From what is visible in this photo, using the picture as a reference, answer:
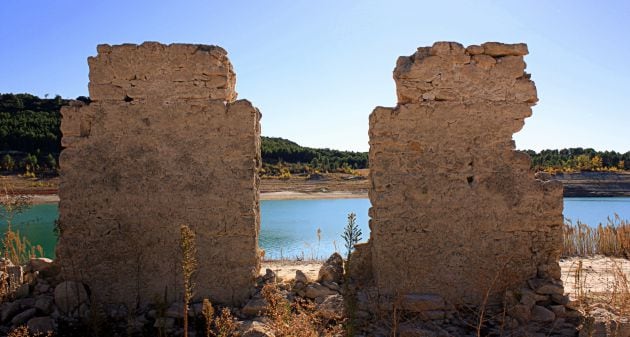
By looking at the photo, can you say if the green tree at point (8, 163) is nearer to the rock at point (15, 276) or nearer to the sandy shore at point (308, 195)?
the sandy shore at point (308, 195)

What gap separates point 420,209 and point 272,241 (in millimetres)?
9320

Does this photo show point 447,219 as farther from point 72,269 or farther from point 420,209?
point 72,269

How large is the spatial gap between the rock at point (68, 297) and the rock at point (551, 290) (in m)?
4.06

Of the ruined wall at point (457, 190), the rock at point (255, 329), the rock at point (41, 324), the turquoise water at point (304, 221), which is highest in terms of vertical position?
the ruined wall at point (457, 190)

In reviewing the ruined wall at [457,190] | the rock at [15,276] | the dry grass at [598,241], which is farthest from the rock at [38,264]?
the dry grass at [598,241]

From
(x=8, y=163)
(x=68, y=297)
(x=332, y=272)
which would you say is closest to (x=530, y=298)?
(x=332, y=272)

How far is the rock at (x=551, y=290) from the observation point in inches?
163

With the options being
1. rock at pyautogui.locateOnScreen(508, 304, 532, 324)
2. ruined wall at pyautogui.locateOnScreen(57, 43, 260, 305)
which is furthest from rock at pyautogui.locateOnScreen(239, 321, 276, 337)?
rock at pyautogui.locateOnScreen(508, 304, 532, 324)

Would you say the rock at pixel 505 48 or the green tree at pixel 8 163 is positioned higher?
the rock at pixel 505 48

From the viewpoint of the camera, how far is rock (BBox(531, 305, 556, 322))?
158 inches

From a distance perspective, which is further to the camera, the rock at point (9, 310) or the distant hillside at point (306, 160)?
the distant hillside at point (306, 160)

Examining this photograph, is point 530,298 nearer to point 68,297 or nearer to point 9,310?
point 68,297

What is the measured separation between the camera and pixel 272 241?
1326 centimetres

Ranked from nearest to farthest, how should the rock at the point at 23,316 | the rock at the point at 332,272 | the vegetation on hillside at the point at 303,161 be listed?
the rock at the point at 23,316
the rock at the point at 332,272
the vegetation on hillside at the point at 303,161
